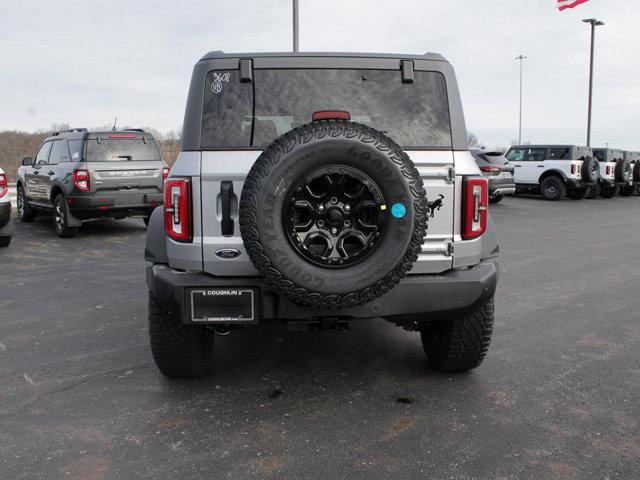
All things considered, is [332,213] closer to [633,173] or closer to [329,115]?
[329,115]

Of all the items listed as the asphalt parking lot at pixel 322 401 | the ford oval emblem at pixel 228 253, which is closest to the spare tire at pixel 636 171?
the asphalt parking lot at pixel 322 401

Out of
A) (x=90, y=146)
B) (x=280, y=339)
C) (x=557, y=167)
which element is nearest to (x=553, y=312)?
(x=280, y=339)

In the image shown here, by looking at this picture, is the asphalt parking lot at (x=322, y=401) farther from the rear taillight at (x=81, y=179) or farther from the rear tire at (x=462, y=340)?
the rear taillight at (x=81, y=179)

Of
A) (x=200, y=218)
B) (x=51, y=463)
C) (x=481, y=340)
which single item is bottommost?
(x=51, y=463)

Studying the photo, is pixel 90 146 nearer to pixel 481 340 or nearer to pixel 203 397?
pixel 203 397

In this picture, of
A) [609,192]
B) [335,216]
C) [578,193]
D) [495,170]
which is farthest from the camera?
[609,192]

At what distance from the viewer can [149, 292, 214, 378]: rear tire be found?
3746mm

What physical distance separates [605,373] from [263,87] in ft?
9.50

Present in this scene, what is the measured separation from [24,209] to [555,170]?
16.4m

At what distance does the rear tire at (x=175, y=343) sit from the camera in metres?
3.75

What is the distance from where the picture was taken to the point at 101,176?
1023cm

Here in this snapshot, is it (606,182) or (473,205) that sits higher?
(473,205)

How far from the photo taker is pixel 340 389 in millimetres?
3836

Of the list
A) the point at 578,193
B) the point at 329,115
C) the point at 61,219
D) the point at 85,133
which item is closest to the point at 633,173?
the point at 578,193
